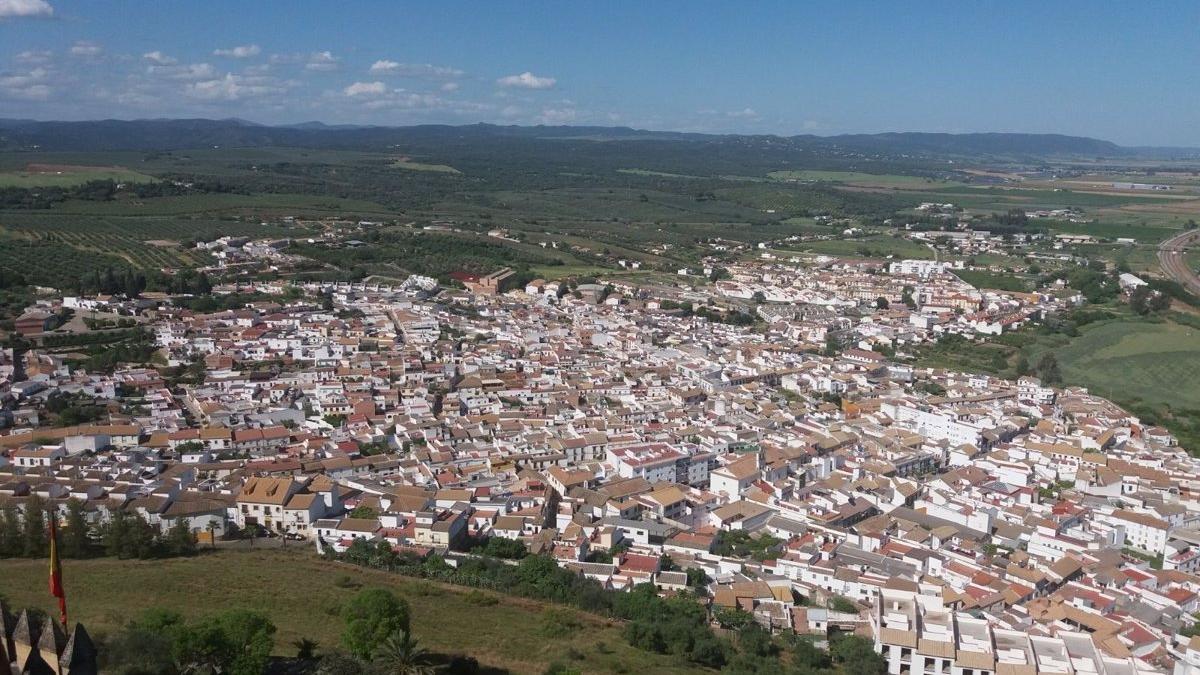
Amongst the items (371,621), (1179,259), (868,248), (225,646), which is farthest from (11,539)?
(1179,259)

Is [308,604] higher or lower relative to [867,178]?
lower

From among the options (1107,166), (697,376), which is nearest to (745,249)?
(697,376)

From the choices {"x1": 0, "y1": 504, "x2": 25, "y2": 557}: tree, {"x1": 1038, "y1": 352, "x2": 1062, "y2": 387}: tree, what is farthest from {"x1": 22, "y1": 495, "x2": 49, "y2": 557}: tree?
{"x1": 1038, "y1": 352, "x2": 1062, "y2": 387}: tree

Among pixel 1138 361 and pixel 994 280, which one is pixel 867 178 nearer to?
pixel 994 280

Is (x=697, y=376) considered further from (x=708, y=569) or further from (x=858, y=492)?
(x=708, y=569)

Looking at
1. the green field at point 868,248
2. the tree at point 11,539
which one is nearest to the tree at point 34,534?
the tree at point 11,539

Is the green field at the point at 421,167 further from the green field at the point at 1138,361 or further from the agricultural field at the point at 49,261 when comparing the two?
the green field at the point at 1138,361
